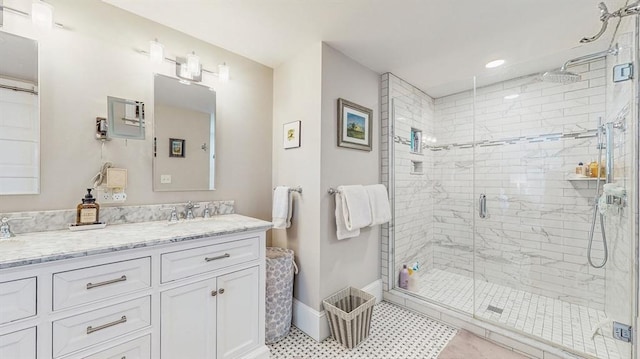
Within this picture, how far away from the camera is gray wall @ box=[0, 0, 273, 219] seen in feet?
4.44

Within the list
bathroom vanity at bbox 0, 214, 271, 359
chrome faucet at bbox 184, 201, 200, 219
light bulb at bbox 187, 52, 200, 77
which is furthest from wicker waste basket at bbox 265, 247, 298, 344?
light bulb at bbox 187, 52, 200, 77

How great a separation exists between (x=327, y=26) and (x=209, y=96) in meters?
1.04

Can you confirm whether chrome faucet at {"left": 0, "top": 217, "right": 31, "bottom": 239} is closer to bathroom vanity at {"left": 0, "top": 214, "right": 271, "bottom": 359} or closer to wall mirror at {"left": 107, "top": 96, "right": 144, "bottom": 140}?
bathroom vanity at {"left": 0, "top": 214, "right": 271, "bottom": 359}

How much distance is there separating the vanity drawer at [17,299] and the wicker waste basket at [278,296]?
3.93ft

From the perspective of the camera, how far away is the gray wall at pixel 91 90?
135cm

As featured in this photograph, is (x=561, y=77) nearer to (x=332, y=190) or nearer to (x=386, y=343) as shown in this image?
(x=332, y=190)

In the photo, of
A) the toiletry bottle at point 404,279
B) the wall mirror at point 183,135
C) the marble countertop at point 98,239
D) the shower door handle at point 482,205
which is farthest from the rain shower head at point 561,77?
the wall mirror at point 183,135

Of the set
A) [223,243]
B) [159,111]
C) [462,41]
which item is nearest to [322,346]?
[223,243]

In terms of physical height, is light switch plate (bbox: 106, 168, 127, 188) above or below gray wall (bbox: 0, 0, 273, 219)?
below

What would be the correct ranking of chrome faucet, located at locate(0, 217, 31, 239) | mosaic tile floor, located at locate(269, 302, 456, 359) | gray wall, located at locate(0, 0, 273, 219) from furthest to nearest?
1. mosaic tile floor, located at locate(269, 302, 456, 359)
2. gray wall, located at locate(0, 0, 273, 219)
3. chrome faucet, located at locate(0, 217, 31, 239)

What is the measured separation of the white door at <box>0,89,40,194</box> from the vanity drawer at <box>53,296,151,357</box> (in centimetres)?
80

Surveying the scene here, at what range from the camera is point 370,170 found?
2424 mm

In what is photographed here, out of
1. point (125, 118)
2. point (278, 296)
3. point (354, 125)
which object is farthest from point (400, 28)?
point (278, 296)

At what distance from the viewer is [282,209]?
2.05 meters
